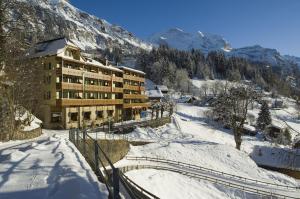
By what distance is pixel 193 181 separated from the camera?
112 ft

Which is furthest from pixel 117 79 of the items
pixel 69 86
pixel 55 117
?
pixel 55 117

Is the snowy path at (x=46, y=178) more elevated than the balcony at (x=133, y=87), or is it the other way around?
the balcony at (x=133, y=87)

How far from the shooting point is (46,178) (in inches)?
336

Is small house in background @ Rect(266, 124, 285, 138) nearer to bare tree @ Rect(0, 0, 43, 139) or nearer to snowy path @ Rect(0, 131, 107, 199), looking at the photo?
bare tree @ Rect(0, 0, 43, 139)

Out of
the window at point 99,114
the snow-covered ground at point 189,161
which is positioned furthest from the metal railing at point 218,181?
the window at point 99,114

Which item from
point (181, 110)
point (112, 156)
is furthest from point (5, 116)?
point (181, 110)

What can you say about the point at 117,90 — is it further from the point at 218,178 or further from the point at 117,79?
the point at 218,178

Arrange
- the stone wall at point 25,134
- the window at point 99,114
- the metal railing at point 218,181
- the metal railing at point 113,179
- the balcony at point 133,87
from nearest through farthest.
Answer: the metal railing at point 113,179 → the stone wall at point 25,134 → the metal railing at point 218,181 → the window at point 99,114 → the balcony at point 133,87

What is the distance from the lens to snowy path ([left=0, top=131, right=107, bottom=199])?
278 inches

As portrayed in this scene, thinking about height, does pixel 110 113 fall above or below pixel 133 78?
below

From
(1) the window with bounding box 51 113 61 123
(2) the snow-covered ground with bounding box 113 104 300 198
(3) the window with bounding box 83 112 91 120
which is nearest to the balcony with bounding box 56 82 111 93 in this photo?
(1) the window with bounding box 51 113 61 123

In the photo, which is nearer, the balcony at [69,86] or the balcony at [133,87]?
the balcony at [69,86]

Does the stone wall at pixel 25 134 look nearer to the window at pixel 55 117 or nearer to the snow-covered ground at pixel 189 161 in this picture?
the snow-covered ground at pixel 189 161

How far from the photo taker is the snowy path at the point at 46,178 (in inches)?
278
